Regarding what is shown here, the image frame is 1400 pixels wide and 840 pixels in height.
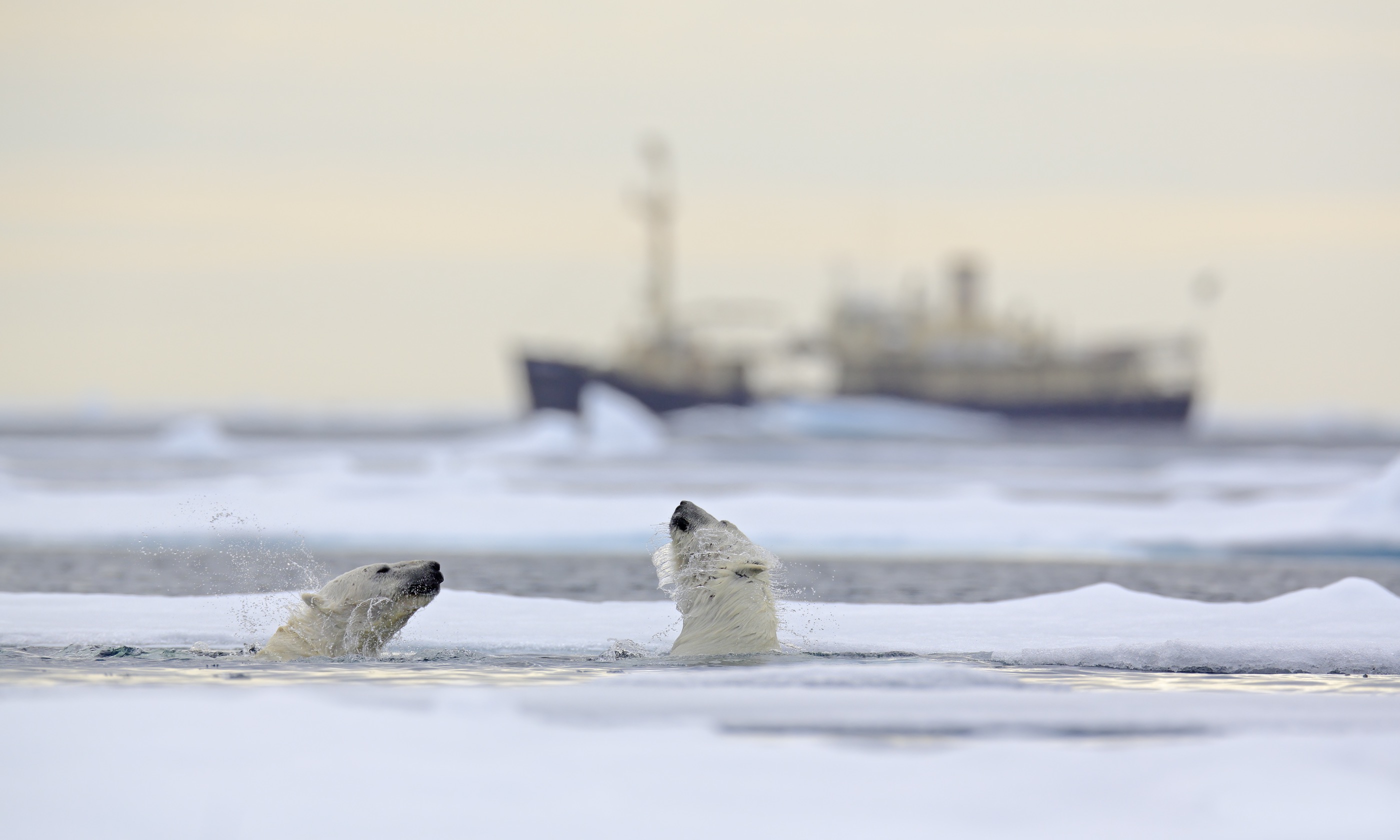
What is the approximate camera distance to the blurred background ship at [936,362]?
227 ft

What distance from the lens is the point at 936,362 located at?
70.7m

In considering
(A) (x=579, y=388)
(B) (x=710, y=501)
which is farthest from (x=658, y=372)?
(B) (x=710, y=501)

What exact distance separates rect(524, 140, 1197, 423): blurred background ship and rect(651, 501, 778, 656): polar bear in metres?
60.9

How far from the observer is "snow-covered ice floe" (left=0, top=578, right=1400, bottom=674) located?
7.65m

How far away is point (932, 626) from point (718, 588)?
2188 millimetres

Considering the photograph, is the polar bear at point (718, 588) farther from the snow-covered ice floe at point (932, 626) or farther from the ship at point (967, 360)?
the ship at point (967, 360)

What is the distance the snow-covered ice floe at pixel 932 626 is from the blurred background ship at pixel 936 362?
58.6 meters

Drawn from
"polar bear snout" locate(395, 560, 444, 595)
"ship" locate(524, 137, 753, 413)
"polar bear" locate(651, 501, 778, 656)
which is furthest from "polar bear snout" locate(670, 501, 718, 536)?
"ship" locate(524, 137, 753, 413)

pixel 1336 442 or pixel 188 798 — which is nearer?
pixel 188 798

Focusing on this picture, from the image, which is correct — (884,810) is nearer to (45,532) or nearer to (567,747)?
(567,747)

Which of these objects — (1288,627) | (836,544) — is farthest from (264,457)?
(1288,627)

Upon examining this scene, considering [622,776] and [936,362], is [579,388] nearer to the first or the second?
[936,362]

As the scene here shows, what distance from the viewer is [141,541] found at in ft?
50.7

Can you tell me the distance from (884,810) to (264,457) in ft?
113
